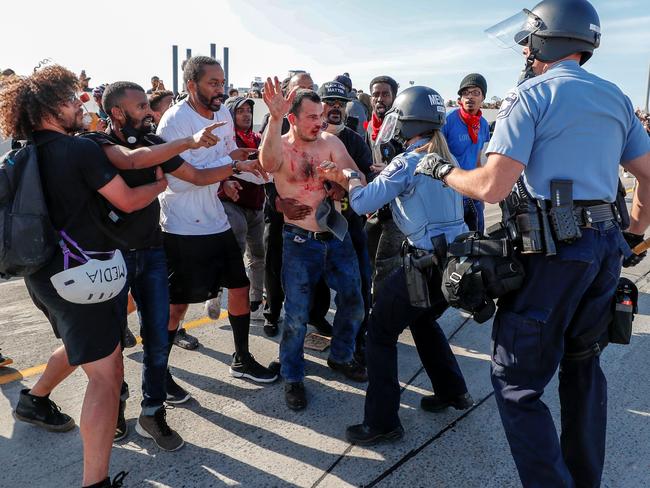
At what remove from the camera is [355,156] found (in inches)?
157

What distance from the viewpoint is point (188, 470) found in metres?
2.76

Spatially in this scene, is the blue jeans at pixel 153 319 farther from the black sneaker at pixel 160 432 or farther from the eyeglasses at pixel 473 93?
the eyeglasses at pixel 473 93

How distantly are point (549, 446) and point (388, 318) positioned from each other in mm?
1012

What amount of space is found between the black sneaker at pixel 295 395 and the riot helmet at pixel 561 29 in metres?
2.37

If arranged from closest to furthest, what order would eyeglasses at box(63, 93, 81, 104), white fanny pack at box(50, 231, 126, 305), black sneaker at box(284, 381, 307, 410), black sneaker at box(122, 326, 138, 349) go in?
1. white fanny pack at box(50, 231, 126, 305)
2. eyeglasses at box(63, 93, 81, 104)
3. black sneaker at box(284, 381, 307, 410)
4. black sneaker at box(122, 326, 138, 349)

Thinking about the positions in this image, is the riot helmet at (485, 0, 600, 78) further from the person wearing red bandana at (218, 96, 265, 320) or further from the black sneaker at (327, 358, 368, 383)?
the person wearing red bandana at (218, 96, 265, 320)

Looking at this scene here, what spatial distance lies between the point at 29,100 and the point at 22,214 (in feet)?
1.72

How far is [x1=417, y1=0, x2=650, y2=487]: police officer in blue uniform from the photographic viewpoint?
209cm

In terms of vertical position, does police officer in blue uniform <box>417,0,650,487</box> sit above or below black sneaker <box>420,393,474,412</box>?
above

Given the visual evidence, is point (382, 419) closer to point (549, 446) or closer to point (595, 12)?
point (549, 446)

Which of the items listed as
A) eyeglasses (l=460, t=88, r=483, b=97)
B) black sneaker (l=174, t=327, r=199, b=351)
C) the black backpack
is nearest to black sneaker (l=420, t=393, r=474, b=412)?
black sneaker (l=174, t=327, r=199, b=351)

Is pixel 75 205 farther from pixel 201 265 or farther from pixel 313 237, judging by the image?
pixel 313 237

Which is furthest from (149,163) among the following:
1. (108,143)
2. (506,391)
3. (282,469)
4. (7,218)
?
(506,391)

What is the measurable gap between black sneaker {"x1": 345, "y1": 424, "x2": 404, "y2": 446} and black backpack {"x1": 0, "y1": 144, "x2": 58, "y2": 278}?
6.09 ft
